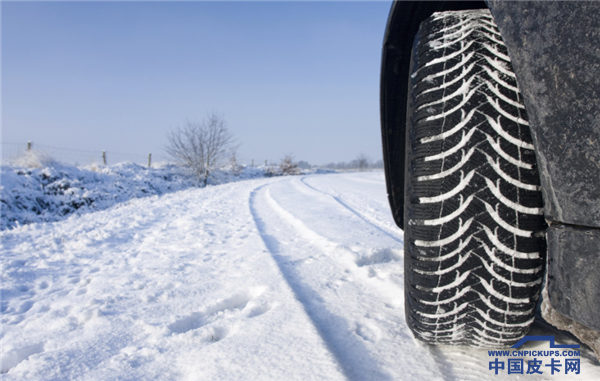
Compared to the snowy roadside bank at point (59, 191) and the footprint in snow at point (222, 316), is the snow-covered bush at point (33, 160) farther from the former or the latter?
the footprint in snow at point (222, 316)

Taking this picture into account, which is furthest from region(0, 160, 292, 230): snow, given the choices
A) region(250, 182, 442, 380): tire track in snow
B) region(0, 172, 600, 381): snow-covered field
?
region(250, 182, 442, 380): tire track in snow

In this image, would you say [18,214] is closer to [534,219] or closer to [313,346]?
[313,346]

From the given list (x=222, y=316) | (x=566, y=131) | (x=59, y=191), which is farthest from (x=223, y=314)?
(x=59, y=191)

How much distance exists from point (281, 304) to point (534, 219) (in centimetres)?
101

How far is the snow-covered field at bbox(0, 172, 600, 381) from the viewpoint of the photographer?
0.98 m

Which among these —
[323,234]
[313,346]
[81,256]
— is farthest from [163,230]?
[313,346]

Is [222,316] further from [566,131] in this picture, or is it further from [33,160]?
[33,160]

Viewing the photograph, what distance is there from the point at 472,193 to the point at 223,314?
3.58ft

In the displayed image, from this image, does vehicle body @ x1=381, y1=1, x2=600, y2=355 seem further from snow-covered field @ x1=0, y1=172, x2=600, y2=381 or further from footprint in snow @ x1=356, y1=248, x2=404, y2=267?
footprint in snow @ x1=356, y1=248, x2=404, y2=267

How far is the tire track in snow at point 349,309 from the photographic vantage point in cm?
98

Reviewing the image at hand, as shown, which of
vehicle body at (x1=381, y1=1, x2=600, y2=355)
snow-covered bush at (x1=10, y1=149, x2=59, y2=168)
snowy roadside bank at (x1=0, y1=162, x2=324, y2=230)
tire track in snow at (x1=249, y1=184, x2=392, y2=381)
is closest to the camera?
vehicle body at (x1=381, y1=1, x2=600, y2=355)

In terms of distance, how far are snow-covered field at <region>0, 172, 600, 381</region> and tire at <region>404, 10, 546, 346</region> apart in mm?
244

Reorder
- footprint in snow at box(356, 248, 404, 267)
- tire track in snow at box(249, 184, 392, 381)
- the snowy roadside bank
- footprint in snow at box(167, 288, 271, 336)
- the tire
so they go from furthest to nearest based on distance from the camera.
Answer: the snowy roadside bank, footprint in snow at box(356, 248, 404, 267), footprint in snow at box(167, 288, 271, 336), tire track in snow at box(249, 184, 392, 381), the tire

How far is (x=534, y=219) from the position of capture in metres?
0.82
